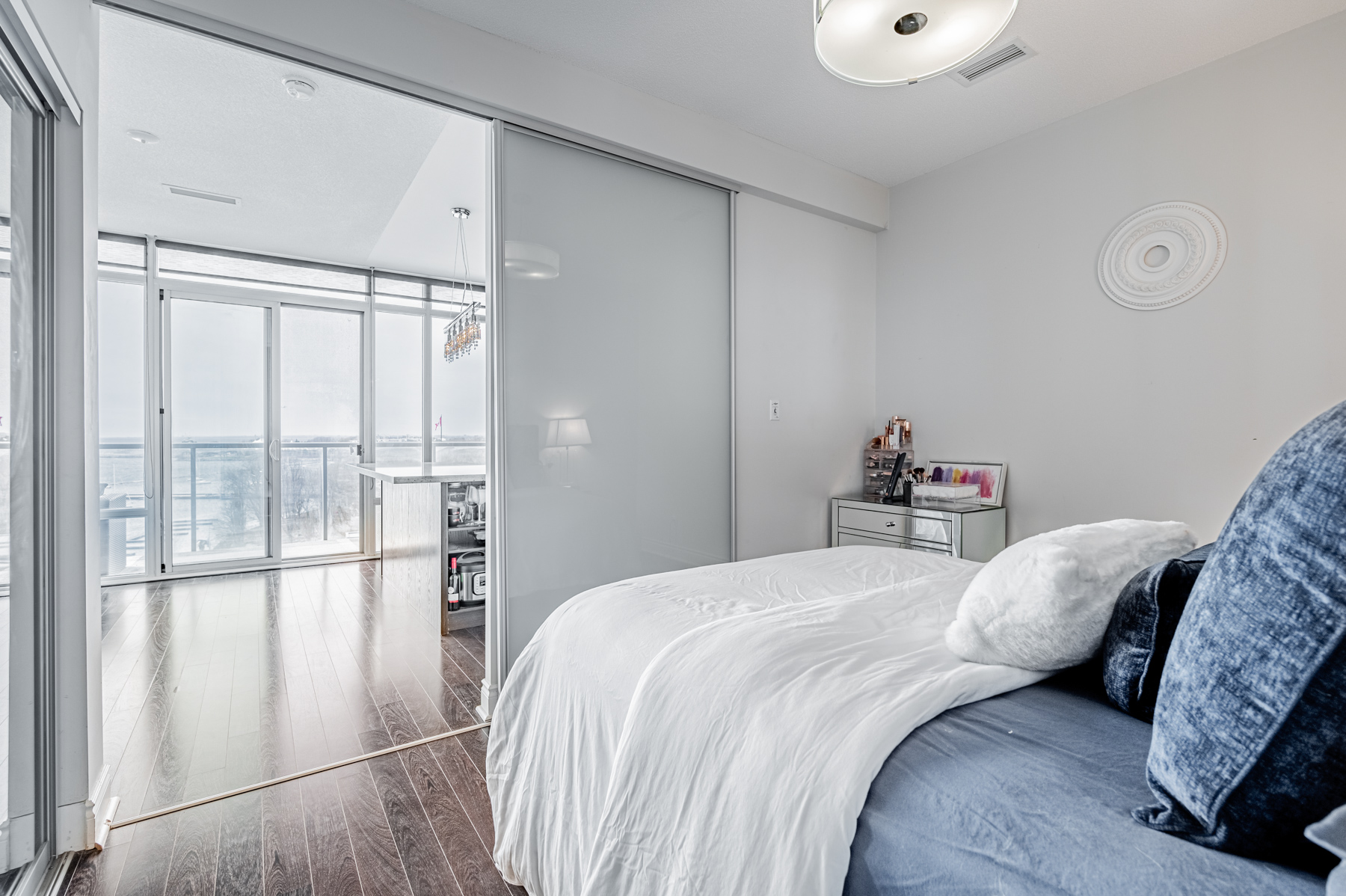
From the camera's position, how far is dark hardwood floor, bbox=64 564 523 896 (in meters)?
1.65

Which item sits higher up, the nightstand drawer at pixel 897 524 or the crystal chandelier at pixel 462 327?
the crystal chandelier at pixel 462 327

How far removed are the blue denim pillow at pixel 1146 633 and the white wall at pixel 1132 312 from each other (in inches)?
87.0

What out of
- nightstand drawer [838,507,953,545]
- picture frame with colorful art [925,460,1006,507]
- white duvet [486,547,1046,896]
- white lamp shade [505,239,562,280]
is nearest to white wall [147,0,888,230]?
white lamp shade [505,239,562,280]

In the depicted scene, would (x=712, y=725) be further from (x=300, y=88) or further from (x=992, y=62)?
(x=300, y=88)

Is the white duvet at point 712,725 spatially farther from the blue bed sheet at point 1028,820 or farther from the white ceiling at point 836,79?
the white ceiling at point 836,79

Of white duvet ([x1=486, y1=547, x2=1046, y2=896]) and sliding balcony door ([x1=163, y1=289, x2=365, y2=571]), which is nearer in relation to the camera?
white duvet ([x1=486, y1=547, x2=1046, y2=896])

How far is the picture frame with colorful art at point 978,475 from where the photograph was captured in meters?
3.33

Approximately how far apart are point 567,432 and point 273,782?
1582mm

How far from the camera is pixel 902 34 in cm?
158

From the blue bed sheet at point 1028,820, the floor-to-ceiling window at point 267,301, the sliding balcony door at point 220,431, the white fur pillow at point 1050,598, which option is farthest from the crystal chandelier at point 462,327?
the blue bed sheet at point 1028,820

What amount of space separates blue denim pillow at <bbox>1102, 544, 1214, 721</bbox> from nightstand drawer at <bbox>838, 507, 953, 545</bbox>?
7.45 feet

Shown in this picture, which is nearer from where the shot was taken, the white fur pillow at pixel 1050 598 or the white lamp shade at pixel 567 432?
the white fur pillow at pixel 1050 598

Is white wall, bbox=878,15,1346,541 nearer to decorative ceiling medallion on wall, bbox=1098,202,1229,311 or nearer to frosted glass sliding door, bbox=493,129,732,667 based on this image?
decorative ceiling medallion on wall, bbox=1098,202,1229,311

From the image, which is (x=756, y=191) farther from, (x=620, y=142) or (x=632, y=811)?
(x=632, y=811)
